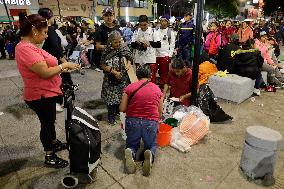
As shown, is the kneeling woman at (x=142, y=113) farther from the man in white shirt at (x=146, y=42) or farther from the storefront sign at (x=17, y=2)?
the storefront sign at (x=17, y=2)

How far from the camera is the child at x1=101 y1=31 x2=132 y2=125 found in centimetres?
430

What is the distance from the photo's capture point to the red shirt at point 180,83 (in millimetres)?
4879

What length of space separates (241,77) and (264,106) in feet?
3.00

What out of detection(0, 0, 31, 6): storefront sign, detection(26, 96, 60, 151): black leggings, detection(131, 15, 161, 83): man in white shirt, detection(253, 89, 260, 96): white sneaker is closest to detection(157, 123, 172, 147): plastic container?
detection(26, 96, 60, 151): black leggings

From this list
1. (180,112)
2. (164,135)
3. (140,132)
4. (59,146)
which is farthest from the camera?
(180,112)

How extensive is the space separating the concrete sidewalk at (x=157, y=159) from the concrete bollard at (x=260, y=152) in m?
0.18

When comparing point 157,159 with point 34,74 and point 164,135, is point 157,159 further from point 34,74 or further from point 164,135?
point 34,74

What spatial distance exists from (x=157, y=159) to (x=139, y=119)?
81cm

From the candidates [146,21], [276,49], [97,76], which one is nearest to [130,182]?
[146,21]

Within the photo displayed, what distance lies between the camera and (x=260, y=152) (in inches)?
123

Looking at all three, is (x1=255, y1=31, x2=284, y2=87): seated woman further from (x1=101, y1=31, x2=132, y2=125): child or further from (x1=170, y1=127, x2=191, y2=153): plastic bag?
(x1=101, y1=31, x2=132, y2=125): child

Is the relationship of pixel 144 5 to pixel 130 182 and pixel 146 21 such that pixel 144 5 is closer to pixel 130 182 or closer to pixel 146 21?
Result: pixel 146 21

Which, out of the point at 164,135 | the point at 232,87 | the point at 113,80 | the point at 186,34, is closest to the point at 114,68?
the point at 113,80

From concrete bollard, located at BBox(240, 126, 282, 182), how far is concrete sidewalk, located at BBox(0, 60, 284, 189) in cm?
18
